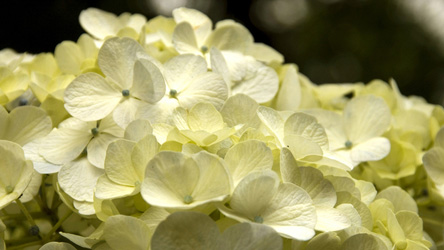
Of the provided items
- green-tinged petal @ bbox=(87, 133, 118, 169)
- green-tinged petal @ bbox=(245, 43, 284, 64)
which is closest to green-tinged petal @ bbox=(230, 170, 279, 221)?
green-tinged petal @ bbox=(87, 133, 118, 169)

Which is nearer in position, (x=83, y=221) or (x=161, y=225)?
(x=161, y=225)

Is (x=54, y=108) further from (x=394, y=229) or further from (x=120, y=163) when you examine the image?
(x=394, y=229)

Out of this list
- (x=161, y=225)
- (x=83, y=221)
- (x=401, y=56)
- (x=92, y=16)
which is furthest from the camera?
(x=401, y=56)

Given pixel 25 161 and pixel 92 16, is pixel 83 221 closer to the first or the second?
pixel 25 161

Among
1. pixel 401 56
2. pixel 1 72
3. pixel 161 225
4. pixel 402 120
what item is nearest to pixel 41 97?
pixel 1 72

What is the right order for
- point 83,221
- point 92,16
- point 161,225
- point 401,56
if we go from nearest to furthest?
point 161,225, point 83,221, point 92,16, point 401,56

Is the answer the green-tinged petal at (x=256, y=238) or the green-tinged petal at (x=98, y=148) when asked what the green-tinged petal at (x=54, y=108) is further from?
the green-tinged petal at (x=256, y=238)
